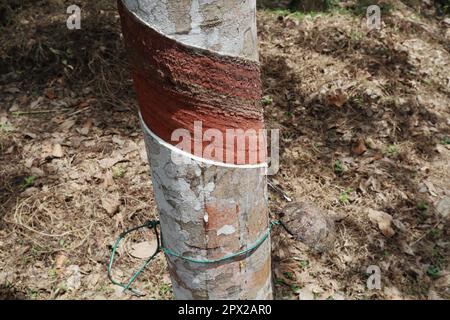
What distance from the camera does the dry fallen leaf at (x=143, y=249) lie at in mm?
2920

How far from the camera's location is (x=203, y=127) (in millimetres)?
1000

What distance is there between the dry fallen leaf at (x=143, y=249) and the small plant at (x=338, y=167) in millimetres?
1613

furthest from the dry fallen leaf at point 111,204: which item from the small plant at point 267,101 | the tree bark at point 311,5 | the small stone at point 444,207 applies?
the tree bark at point 311,5

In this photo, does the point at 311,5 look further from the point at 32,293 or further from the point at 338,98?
the point at 32,293

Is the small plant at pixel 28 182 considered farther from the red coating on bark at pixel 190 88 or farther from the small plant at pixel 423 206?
the small plant at pixel 423 206

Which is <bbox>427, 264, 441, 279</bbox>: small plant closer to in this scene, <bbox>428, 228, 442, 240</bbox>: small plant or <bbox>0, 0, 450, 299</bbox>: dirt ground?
<bbox>0, 0, 450, 299</bbox>: dirt ground

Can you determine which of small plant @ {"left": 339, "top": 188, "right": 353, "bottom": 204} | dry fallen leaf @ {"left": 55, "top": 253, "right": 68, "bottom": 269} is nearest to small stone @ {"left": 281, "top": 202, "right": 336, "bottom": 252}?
small plant @ {"left": 339, "top": 188, "right": 353, "bottom": 204}

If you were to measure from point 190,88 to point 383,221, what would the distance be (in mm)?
2542

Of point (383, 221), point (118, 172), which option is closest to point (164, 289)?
point (118, 172)

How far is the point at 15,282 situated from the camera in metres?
2.76

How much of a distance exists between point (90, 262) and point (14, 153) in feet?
4.28

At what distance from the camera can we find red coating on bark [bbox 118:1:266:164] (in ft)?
3.03
